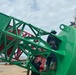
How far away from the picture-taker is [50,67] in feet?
34.1

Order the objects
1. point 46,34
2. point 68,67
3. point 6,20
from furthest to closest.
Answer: point 46,34
point 6,20
point 68,67

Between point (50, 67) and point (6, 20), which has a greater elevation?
point (6, 20)

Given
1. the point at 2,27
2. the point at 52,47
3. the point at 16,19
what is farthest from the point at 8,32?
the point at 52,47

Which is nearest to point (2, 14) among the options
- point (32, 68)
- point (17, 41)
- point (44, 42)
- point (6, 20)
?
point (6, 20)

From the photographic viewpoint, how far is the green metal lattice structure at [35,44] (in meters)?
9.53

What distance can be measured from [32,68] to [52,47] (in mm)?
1284

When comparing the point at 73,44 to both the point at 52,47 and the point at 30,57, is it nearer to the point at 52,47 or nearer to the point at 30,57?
the point at 52,47

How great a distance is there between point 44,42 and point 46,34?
0.73 m

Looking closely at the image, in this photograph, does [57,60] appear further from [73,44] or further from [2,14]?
[2,14]

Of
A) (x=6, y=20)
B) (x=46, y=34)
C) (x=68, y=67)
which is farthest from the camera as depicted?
(x=46, y=34)

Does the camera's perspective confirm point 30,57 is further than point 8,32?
Yes

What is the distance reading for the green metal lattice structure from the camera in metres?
9.53

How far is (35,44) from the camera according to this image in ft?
31.8

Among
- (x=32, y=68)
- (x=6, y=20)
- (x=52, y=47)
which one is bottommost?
(x=32, y=68)
